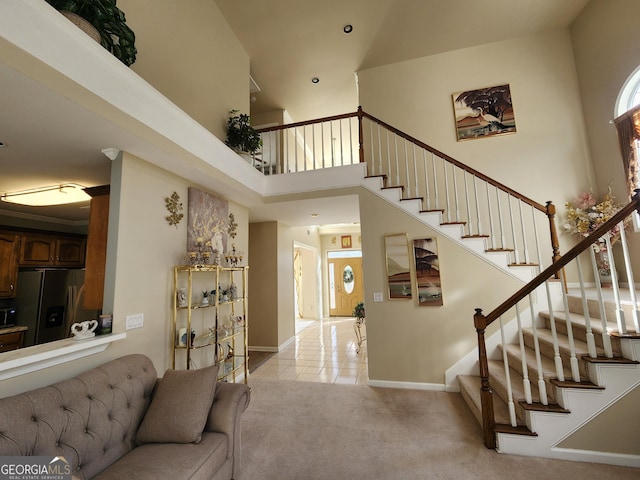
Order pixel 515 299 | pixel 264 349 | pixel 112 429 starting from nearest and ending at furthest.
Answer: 1. pixel 112 429
2. pixel 515 299
3. pixel 264 349

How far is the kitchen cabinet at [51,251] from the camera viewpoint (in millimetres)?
3672

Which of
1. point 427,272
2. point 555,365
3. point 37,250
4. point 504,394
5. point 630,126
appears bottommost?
point 504,394

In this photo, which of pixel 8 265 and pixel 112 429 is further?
pixel 8 265

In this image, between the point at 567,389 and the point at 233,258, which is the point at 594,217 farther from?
the point at 233,258

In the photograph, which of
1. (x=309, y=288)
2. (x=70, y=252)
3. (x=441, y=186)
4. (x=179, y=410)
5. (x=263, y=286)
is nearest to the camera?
(x=179, y=410)

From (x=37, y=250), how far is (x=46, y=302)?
33.5 inches

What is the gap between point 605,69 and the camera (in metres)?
3.81

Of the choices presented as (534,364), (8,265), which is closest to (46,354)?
(8,265)

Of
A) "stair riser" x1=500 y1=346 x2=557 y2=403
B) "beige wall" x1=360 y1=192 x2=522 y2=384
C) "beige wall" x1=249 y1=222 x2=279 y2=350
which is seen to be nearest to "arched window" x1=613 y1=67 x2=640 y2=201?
"beige wall" x1=360 y1=192 x2=522 y2=384

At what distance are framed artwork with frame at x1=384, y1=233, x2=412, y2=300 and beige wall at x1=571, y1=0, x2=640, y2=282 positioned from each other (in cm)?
295

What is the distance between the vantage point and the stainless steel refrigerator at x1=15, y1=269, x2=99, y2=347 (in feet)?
11.1

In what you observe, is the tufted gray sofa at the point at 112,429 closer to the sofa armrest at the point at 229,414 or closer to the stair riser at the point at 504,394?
the sofa armrest at the point at 229,414

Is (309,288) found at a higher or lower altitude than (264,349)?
higher

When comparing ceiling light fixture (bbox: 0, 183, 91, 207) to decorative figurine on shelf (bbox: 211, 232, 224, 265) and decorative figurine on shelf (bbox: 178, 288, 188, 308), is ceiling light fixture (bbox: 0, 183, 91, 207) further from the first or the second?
decorative figurine on shelf (bbox: 178, 288, 188, 308)
